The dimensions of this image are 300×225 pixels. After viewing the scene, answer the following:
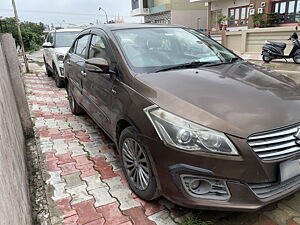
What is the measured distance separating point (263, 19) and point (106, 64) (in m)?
19.1

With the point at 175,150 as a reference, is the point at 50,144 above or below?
below

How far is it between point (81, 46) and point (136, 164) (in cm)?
249

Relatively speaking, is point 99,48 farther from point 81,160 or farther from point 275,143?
point 275,143

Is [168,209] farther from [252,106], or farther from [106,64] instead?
[106,64]

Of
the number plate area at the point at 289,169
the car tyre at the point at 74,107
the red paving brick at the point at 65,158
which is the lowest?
the red paving brick at the point at 65,158

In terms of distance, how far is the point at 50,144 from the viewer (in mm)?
3568

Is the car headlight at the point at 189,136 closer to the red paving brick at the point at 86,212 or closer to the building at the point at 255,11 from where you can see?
the red paving brick at the point at 86,212

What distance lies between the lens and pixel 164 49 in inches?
113

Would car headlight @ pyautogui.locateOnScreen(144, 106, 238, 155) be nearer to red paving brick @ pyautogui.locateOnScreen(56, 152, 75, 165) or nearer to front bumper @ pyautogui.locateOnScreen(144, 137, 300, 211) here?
front bumper @ pyautogui.locateOnScreen(144, 137, 300, 211)

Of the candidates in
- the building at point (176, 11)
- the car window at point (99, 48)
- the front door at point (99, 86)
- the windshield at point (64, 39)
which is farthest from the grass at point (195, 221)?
the building at point (176, 11)

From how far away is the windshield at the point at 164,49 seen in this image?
2.59 metres

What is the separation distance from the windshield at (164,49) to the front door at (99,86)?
241mm

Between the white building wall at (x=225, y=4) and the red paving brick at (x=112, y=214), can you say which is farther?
the white building wall at (x=225, y=4)

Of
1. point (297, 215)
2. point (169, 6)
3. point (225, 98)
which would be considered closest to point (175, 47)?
point (225, 98)
